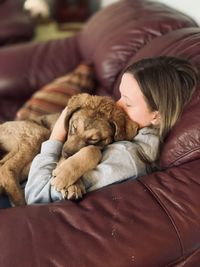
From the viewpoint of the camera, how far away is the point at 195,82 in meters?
1.38

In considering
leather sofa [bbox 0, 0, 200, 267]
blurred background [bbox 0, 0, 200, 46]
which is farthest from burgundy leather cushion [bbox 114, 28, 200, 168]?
blurred background [bbox 0, 0, 200, 46]

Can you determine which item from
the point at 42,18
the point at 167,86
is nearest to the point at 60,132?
the point at 167,86

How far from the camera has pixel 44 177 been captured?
130cm

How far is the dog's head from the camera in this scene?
1400 millimetres

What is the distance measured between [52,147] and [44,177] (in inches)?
6.0

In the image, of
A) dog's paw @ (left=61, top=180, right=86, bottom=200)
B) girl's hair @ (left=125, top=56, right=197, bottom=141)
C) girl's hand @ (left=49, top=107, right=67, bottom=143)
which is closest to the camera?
dog's paw @ (left=61, top=180, right=86, bottom=200)

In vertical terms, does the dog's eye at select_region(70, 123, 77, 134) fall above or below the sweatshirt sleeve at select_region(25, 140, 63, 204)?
above

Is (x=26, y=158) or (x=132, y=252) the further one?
(x=26, y=158)

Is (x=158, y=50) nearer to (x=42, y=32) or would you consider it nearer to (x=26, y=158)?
(x=26, y=158)

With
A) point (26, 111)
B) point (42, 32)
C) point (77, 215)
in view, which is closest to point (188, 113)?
point (77, 215)

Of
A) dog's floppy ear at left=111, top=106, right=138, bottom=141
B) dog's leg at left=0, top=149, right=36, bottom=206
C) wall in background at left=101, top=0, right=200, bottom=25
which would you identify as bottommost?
dog's leg at left=0, top=149, right=36, bottom=206

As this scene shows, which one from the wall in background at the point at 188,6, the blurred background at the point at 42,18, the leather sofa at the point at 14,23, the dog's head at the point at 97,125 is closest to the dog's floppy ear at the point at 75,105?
the dog's head at the point at 97,125

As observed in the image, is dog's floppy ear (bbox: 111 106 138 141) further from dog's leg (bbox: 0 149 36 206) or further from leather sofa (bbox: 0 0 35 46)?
leather sofa (bbox: 0 0 35 46)

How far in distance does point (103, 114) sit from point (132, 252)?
574 millimetres
